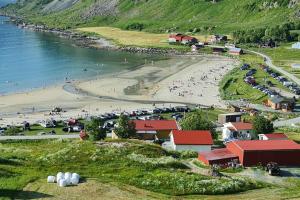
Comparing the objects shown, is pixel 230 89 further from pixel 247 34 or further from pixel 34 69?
pixel 247 34

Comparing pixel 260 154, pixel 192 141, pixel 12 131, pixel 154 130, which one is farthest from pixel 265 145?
pixel 12 131

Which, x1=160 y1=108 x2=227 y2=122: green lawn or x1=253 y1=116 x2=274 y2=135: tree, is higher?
x1=253 y1=116 x2=274 y2=135: tree

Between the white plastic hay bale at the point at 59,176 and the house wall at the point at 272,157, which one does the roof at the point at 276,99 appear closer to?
the house wall at the point at 272,157

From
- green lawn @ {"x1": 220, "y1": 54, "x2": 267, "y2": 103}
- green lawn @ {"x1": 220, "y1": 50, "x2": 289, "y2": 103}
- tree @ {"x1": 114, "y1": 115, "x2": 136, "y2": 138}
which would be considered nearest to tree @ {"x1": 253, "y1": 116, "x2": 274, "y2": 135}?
tree @ {"x1": 114, "y1": 115, "x2": 136, "y2": 138}

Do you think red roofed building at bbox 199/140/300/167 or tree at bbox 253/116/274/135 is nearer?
red roofed building at bbox 199/140/300/167

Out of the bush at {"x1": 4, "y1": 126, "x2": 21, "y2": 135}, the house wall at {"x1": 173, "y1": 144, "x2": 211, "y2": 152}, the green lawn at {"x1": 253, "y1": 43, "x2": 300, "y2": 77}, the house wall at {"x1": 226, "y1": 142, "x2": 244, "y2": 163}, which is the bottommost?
the bush at {"x1": 4, "y1": 126, "x2": 21, "y2": 135}

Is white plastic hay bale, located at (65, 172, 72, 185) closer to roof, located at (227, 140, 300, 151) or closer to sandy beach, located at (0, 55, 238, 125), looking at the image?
roof, located at (227, 140, 300, 151)
